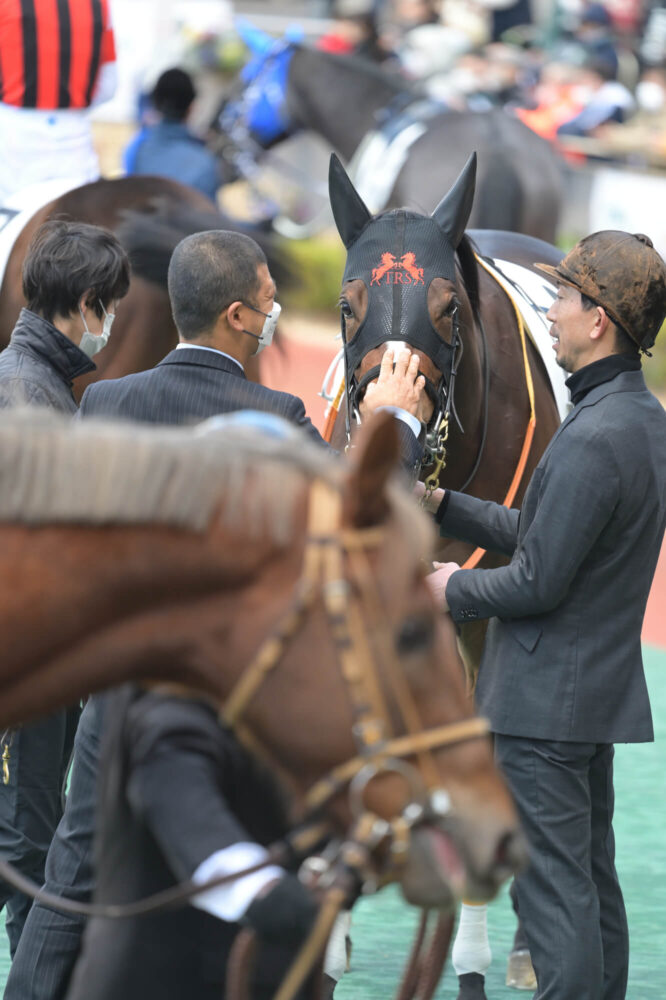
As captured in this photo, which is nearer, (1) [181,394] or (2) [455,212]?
(1) [181,394]

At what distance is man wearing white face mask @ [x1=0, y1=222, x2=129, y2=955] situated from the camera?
364 cm

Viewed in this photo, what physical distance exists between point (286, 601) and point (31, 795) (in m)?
2.04

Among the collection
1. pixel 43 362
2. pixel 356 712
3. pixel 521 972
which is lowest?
pixel 521 972

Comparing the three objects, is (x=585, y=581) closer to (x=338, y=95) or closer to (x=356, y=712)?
(x=356, y=712)

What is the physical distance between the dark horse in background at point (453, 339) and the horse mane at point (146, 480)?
1928 millimetres

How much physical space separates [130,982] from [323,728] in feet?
1.97

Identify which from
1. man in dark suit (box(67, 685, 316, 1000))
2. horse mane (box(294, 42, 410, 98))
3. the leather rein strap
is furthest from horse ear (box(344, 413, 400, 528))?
horse mane (box(294, 42, 410, 98))

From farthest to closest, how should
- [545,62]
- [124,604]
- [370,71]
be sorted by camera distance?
[545,62]
[370,71]
[124,604]

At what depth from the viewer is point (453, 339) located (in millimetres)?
4070

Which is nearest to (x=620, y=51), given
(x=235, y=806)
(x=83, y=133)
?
(x=83, y=133)

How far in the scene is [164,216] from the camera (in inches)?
238

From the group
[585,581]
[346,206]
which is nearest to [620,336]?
[585,581]

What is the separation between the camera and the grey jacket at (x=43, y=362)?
3.53m

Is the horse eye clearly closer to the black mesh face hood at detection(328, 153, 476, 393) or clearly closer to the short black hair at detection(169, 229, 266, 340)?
the short black hair at detection(169, 229, 266, 340)
